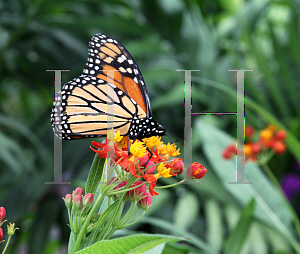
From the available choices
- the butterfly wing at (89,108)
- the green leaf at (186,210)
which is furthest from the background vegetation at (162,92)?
the butterfly wing at (89,108)

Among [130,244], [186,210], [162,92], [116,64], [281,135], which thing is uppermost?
[162,92]

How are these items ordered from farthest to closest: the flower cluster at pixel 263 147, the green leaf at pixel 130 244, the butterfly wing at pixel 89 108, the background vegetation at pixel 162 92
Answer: the background vegetation at pixel 162 92 → the flower cluster at pixel 263 147 → the butterfly wing at pixel 89 108 → the green leaf at pixel 130 244

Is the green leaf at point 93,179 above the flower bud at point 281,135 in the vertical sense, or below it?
below

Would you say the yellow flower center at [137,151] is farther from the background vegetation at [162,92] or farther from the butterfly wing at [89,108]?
the background vegetation at [162,92]

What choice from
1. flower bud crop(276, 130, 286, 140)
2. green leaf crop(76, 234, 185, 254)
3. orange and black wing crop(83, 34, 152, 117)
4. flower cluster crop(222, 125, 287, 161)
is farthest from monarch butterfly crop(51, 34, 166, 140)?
flower bud crop(276, 130, 286, 140)

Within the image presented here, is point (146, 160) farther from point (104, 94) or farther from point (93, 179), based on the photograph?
point (104, 94)

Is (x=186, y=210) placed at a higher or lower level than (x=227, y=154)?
lower

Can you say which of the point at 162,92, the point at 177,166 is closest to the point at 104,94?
the point at 177,166

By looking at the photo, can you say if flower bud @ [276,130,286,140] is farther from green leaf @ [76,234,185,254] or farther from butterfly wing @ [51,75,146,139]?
green leaf @ [76,234,185,254]
